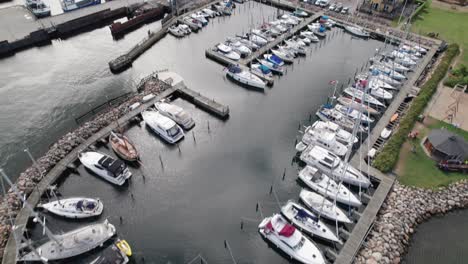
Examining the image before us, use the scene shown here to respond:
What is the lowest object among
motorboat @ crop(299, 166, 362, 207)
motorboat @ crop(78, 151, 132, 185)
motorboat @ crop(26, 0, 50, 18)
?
motorboat @ crop(299, 166, 362, 207)

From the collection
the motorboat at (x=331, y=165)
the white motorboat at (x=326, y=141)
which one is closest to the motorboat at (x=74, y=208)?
the motorboat at (x=331, y=165)

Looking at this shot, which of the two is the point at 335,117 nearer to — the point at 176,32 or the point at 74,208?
the point at 74,208

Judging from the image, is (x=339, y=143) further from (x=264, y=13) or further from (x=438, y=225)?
(x=264, y=13)

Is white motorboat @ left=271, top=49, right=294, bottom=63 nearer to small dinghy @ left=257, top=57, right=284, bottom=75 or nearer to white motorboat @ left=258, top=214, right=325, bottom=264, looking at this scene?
small dinghy @ left=257, top=57, right=284, bottom=75

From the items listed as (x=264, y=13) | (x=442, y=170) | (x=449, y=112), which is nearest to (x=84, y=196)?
(x=442, y=170)

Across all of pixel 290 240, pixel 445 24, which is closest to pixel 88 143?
pixel 290 240

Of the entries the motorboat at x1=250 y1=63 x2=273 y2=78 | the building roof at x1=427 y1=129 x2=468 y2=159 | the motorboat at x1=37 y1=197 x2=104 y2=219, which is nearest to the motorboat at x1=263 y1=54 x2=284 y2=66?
the motorboat at x1=250 y1=63 x2=273 y2=78

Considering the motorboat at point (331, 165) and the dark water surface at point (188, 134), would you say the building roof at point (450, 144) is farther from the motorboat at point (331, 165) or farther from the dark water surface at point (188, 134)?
the dark water surface at point (188, 134)
